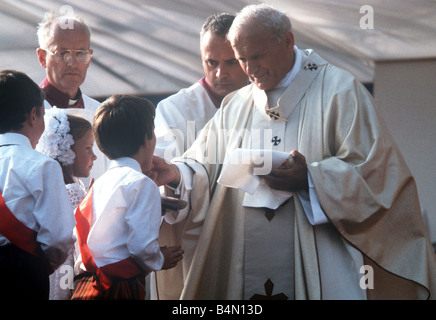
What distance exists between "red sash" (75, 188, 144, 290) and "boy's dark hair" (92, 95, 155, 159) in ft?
0.84

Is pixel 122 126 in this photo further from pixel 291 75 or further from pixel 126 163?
pixel 291 75

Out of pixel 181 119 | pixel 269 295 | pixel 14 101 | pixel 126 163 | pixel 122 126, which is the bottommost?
pixel 269 295

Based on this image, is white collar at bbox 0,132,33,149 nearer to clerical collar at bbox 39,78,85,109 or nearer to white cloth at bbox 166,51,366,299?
white cloth at bbox 166,51,366,299

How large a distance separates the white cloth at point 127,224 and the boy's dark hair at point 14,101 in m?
0.52

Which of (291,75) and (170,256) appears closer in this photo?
(170,256)

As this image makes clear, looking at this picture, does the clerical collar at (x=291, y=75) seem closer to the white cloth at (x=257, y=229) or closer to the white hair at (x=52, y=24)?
the white cloth at (x=257, y=229)

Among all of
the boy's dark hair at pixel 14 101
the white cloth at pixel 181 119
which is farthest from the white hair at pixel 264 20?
the boy's dark hair at pixel 14 101

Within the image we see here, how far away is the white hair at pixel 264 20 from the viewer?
13.2 feet

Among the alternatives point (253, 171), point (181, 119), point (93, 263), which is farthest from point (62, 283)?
point (181, 119)

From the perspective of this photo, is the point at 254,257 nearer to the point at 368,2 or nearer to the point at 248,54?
the point at 248,54

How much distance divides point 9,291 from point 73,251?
3.02ft

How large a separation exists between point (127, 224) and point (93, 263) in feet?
0.80

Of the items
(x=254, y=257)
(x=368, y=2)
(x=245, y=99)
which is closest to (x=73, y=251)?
(x=254, y=257)

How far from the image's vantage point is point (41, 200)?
10.8ft
